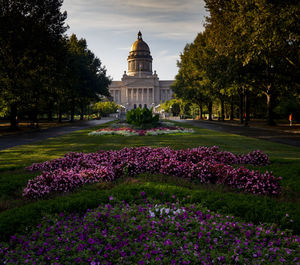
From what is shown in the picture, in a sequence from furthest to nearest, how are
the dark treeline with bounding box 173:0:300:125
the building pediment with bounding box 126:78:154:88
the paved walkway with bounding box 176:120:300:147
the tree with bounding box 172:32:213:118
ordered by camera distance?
the building pediment with bounding box 126:78:154:88
the tree with bounding box 172:32:213:118
the dark treeline with bounding box 173:0:300:125
the paved walkway with bounding box 176:120:300:147

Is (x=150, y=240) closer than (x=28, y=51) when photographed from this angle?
Yes

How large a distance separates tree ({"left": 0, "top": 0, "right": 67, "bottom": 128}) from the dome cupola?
146616 mm

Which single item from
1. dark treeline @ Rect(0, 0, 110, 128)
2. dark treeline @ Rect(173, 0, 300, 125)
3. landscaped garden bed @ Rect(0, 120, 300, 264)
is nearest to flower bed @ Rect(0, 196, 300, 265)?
landscaped garden bed @ Rect(0, 120, 300, 264)

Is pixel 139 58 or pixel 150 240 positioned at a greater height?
pixel 139 58

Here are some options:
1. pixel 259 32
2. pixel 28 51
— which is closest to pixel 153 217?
pixel 259 32

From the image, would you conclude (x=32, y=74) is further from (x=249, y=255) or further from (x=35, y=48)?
(x=249, y=255)

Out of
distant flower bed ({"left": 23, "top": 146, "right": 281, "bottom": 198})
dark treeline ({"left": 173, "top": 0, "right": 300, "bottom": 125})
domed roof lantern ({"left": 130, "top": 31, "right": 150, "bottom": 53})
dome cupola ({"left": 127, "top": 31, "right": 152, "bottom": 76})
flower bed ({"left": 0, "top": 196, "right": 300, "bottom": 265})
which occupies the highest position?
domed roof lantern ({"left": 130, "top": 31, "right": 150, "bottom": 53})

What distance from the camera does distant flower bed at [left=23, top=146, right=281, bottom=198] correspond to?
19.6 ft

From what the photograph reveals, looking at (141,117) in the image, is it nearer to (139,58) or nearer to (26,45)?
(26,45)

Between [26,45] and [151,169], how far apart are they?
22.7 meters

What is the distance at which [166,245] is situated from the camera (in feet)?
11.9

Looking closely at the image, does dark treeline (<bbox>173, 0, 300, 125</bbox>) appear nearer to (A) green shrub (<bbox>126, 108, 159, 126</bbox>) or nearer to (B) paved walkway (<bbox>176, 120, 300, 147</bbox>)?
(B) paved walkway (<bbox>176, 120, 300, 147</bbox>)

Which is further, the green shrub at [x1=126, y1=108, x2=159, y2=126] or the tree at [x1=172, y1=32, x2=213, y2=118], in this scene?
the tree at [x1=172, y1=32, x2=213, y2=118]

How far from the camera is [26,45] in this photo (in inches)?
992
